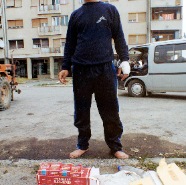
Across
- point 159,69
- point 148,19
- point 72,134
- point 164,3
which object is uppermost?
point 164,3

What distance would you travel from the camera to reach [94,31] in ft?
10.2

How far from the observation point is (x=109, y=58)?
3188 mm

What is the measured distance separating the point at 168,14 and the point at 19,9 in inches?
796

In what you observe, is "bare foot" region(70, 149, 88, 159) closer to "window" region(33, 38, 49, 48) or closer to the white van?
the white van

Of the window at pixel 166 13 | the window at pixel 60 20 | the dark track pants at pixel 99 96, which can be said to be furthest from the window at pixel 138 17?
the dark track pants at pixel 99 96

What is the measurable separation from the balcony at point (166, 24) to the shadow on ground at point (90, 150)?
113 feet

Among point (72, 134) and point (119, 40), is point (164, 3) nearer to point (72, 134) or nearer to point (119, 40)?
point (72, 134)

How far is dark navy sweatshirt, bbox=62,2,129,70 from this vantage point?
3.12m

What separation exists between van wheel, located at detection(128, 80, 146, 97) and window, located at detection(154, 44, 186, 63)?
1074 mm

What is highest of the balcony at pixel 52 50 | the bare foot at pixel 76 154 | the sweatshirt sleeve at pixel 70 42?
the balcony at pixel 52 50

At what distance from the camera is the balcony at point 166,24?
36.6 metres

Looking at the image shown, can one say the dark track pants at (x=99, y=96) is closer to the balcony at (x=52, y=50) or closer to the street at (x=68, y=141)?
the street at (x=68, y=141)

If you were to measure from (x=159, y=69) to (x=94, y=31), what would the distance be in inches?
265

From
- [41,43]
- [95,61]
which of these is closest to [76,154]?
[95,61]
